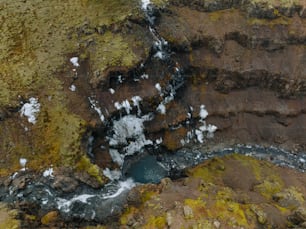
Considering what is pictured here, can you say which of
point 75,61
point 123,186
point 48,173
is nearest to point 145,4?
point 75,61

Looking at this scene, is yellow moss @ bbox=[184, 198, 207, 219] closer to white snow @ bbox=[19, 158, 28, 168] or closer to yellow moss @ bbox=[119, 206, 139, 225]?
yellow moss @ bbox=[119, 206, 139, 225]

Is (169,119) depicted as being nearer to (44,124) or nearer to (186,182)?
(186,182)

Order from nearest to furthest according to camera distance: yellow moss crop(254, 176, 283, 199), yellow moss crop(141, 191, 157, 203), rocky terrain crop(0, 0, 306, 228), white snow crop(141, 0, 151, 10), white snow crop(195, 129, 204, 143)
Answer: yellow moss crop(141, 191, 157, 203) < rocky terrain crop(0, 0, 306, 228) < yellow moss crop(254, 176, 283, 199) < white snow crop(195, 129, 204, 143) < white snow crop(141, 0, 151, 10)

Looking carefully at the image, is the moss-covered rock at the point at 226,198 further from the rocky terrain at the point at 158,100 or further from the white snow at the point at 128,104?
the white snow at the point at 128,104

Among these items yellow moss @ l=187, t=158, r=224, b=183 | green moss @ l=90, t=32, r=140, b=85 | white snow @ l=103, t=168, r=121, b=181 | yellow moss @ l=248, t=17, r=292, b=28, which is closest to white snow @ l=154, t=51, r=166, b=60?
green moss @ l=90, t=32, r=140, b=85

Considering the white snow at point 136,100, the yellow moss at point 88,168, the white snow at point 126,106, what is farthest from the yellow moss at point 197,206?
the white snow at point 136,100

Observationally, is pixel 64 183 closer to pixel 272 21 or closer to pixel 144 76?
pixel 144 76

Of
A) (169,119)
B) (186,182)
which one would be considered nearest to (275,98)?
A: (169,119)
